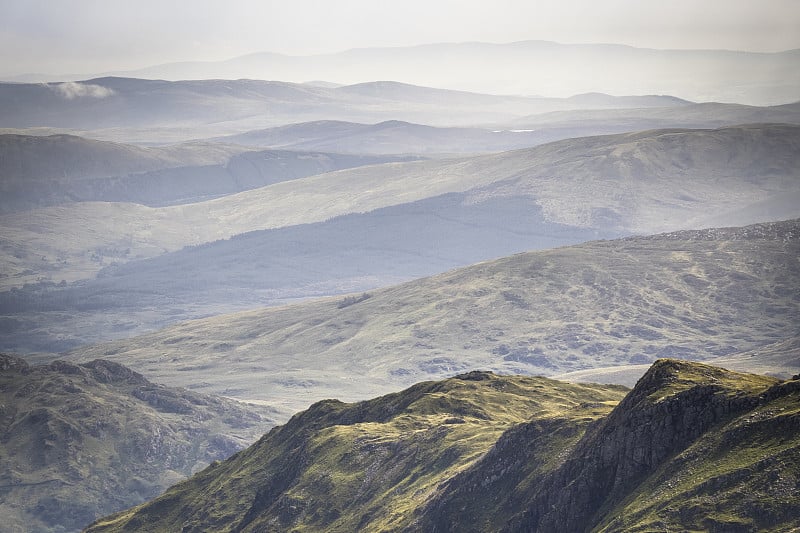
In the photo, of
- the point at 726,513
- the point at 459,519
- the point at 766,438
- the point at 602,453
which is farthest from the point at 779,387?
the point at 459,519

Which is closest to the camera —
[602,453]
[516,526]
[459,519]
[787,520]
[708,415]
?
[787,520]

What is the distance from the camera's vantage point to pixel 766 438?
5576 inches

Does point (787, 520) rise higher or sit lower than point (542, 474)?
higher

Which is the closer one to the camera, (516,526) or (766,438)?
(766,438)

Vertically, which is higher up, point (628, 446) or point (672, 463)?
point (672, 463)

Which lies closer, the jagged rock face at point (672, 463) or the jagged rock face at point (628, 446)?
Answer: the jagged rock face at point (672, 463)

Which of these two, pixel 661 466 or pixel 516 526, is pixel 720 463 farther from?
pixel 516 526

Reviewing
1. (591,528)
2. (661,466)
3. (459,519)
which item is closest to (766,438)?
(661,466)

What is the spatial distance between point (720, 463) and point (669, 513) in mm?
8263

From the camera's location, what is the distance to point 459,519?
199375 mm

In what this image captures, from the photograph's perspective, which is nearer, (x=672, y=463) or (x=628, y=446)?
(x=672, y=463)

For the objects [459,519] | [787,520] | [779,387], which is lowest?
[459,519]

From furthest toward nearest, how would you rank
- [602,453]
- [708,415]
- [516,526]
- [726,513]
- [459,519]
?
1. [459,519]
2. [516,526]
3. [602,453]
4. [708,415]
5. [726,513]

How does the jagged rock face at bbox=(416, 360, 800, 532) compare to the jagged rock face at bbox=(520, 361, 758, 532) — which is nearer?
the jagged rock face at bbox=(416, 360, 800, 532)
